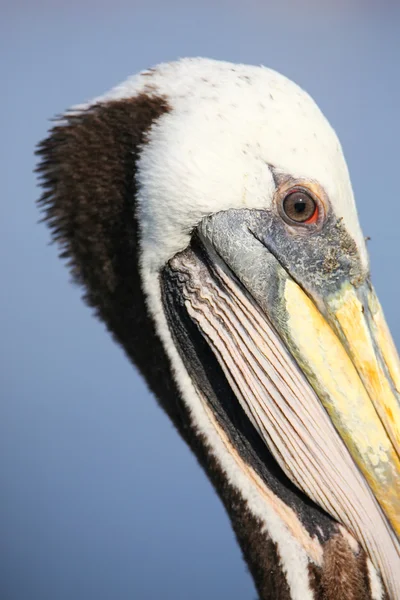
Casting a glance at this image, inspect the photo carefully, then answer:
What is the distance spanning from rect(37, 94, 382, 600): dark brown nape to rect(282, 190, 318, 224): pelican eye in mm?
366

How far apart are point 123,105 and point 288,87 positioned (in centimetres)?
41

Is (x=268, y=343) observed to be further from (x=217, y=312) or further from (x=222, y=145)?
(x=222, y=145)

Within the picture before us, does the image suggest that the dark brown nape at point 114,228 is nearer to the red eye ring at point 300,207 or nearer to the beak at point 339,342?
the beak at point 339,342

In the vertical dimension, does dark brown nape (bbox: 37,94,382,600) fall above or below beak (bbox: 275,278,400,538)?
above

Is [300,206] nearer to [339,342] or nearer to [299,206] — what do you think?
[299,206]

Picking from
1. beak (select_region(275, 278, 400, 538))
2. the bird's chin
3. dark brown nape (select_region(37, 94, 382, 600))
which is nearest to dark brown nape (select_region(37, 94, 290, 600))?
dark brown nape (select_region(37, 94, 382, 600))

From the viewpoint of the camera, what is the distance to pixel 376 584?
1.79 m

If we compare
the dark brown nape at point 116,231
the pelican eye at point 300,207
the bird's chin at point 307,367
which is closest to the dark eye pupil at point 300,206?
the pelican eye at point 300,207

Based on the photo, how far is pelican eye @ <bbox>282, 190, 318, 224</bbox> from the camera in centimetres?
175

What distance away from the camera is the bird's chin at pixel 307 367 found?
172 centimetres

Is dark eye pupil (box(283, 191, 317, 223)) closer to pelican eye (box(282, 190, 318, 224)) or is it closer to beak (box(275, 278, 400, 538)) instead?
pelican eye (box(282, 190, 318, 224))

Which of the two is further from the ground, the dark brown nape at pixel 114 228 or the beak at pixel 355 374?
the dark brown nape at pixel 114 228

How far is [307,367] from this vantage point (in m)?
1.75

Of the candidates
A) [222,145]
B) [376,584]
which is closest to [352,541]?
[376,584]
